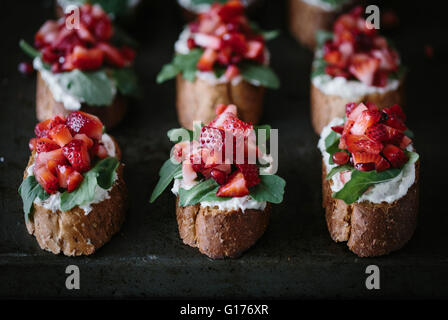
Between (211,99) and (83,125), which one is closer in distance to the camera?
(83,125)

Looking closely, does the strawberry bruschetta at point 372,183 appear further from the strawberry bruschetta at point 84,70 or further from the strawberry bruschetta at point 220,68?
the strawberry bruschetta at point 84,70

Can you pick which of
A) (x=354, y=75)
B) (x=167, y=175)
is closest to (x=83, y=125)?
(x=167, y=175)

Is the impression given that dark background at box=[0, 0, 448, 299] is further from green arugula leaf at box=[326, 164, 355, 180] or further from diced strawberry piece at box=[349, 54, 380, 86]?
diced strawberry piece at box=[349, 54, 380, 86]

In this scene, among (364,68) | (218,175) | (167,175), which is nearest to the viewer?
(218,175)

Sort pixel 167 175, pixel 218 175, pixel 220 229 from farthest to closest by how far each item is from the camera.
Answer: pixel 167 175 → pixel 220 229 → pixel 218 175

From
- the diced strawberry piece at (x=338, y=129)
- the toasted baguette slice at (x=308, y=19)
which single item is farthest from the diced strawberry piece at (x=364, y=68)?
the toasted baguette slice at (x=308, y=19)

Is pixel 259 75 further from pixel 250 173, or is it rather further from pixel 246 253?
pixel 246 253
